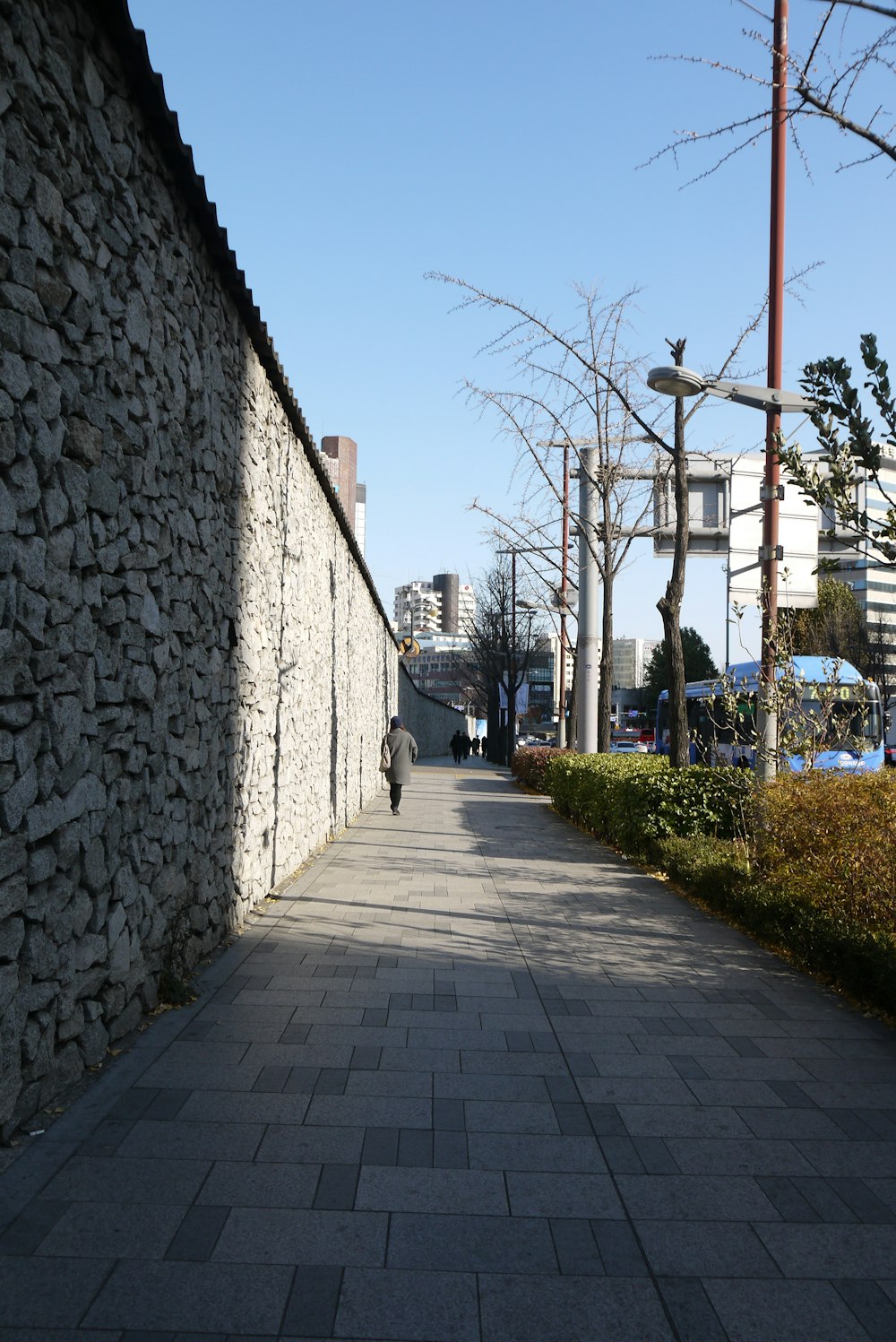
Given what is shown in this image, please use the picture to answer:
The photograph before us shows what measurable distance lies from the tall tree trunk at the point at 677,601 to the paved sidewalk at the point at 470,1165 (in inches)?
263

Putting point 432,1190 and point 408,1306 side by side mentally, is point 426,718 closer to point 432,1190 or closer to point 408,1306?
point 432,1190

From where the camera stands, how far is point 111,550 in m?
4.57

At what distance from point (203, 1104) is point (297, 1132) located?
17.4 inches

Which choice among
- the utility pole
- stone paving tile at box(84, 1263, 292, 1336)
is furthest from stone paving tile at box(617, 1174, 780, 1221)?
the utility pole

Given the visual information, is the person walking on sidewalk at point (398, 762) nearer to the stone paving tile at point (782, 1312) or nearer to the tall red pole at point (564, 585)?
the tall red pole at point (564, 585)

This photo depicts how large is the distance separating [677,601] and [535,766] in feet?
39.7

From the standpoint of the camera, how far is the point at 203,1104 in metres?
4.15

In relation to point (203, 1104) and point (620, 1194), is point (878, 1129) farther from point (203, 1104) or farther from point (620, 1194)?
point (203, 1104)

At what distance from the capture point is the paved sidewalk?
111 inches

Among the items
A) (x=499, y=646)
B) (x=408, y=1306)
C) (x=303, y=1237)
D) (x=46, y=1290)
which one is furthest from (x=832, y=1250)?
(x=499, y=646)

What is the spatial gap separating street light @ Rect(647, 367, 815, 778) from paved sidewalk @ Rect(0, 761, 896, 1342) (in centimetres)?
341

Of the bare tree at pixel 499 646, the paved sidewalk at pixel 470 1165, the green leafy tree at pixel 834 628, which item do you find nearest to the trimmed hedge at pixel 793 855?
the paved sidewalk at pixel 470 1165

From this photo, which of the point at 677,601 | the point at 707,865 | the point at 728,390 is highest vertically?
the point at 728,390

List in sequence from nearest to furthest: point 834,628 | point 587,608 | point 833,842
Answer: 1. point 833,842
2. point 587,608
3. point 834,628
